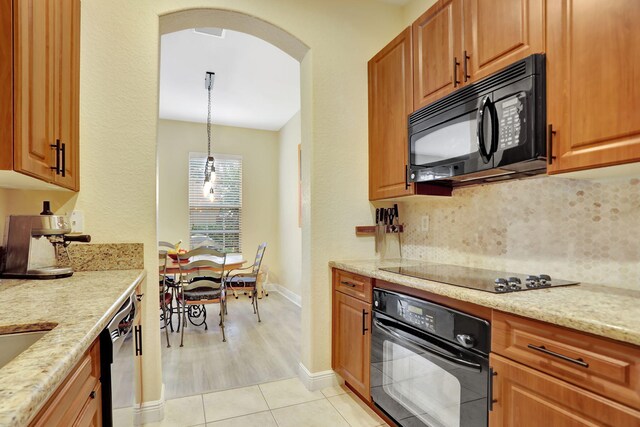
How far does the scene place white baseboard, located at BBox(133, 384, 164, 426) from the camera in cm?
201

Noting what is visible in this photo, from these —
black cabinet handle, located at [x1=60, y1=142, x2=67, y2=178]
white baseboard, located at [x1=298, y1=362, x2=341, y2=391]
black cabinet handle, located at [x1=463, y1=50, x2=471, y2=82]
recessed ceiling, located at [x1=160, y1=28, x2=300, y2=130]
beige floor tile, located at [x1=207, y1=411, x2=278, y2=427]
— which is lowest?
beige floor tile, located at [x1=207, y1=411, x2=278, y2=427]

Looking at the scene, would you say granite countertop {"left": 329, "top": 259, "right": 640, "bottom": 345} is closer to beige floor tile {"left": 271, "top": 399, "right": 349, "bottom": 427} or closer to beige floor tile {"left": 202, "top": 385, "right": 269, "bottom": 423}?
beige floor tile {"left": 271, "top": 399, "right": 349, "bottom": 427}

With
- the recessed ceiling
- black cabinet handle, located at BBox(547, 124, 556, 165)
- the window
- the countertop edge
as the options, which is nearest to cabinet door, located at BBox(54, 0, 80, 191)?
the countertop edge

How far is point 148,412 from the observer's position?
2043 mm

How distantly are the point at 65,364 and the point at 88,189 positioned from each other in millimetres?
1558

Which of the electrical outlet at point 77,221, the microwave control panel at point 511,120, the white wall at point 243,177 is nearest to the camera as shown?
the microwave control panel at point 511,120

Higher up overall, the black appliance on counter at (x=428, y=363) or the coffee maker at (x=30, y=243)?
the coffee maker at (x=30, y=243)

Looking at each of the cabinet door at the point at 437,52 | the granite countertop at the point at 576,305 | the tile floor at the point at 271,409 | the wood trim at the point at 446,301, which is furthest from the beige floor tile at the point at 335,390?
the cabinet door at the point at 437,52

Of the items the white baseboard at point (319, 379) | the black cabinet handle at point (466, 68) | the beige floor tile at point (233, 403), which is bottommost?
the beige floor tile at point (233, 403)

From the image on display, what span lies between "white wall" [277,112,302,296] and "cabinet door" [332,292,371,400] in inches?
99.1

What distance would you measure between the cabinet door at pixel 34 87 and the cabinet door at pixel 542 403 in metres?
1.85

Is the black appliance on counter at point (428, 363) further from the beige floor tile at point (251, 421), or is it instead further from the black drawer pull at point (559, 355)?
the beige floor tile at point (251, 421)

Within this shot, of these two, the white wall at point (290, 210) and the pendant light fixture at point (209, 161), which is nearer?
the pendant light fixture at point (209, 161)

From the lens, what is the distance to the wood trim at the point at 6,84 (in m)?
1.15
